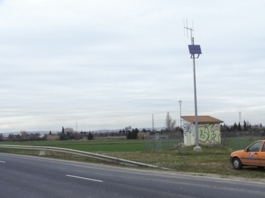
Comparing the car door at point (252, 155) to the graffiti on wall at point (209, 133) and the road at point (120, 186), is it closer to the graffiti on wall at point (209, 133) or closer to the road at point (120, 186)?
the road at point (120, 186)

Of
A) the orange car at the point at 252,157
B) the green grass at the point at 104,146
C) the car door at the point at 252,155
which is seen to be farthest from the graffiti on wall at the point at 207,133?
the car door at the point at 252,155

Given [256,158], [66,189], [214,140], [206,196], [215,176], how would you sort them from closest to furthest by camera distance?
[206,196]
[66,189]
[215,176]
[256,158]
[214,140]

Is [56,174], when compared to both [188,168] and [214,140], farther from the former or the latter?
[214,140]

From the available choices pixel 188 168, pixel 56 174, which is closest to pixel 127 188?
pixel 56 174

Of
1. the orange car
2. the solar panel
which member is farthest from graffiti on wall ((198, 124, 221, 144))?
the orange car

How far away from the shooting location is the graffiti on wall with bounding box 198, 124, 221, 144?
101 ft

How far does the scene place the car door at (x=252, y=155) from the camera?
15453 millimetres

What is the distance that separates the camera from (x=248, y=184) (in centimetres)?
1195

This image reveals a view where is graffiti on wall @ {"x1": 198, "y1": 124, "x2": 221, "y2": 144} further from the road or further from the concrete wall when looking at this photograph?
the road

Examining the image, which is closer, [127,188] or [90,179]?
[127,188]

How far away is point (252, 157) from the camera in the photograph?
15602mm

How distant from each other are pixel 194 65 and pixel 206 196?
1756 centimetres

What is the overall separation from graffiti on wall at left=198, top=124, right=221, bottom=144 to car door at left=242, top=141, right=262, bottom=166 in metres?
14.6

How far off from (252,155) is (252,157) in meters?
0.08
